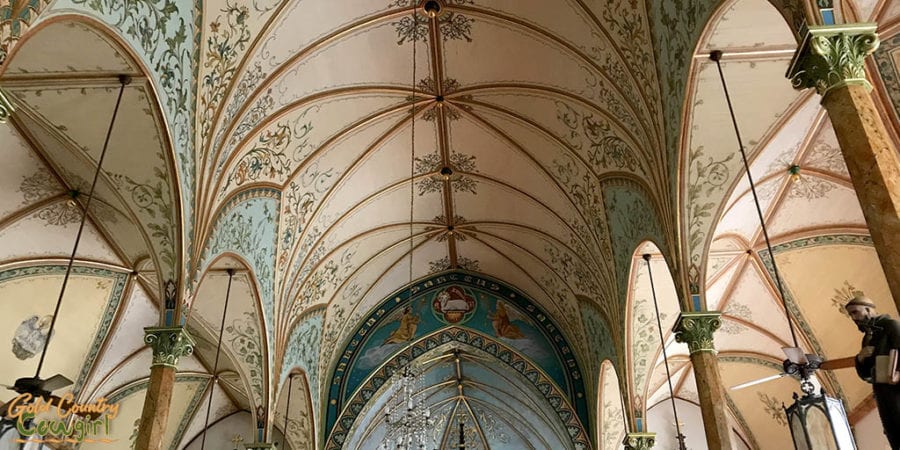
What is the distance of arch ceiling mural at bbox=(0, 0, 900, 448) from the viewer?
24.3 ft

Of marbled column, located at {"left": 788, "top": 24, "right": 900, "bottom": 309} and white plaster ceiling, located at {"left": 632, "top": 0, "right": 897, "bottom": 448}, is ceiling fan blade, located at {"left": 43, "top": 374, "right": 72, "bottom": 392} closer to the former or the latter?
marbled column, located at {"left": 788, "top": 24, "right": 900, "bottom": 309}

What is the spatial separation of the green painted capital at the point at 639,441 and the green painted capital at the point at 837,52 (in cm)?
841

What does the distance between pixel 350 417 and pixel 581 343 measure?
501cm

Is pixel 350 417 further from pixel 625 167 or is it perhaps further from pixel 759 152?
pixel 759 152

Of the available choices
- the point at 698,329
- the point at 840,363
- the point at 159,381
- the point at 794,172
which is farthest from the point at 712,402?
the point at 159,381

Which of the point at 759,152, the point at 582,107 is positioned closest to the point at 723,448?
the point at 759,152

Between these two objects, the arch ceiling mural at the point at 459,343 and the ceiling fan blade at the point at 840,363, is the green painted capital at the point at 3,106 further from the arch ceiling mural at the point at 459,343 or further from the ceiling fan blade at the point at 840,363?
the arch ceiling mural at the point at 459,343

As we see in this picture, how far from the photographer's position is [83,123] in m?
7.89

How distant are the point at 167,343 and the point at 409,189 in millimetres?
6118

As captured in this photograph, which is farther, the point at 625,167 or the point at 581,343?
the point at 581,343

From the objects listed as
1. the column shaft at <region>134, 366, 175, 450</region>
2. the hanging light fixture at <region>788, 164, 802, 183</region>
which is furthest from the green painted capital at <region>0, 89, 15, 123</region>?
the hanging light fixture at <region>788, 164, 802, 183</region>

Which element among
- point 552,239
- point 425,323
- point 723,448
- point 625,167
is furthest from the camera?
point 425,323

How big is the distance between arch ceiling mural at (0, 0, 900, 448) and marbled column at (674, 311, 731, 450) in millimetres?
596

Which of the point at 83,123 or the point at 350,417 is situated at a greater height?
the point at 83,123
